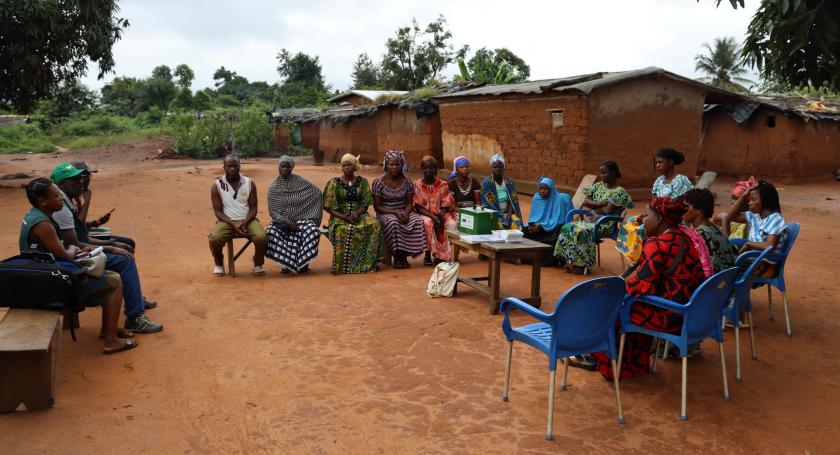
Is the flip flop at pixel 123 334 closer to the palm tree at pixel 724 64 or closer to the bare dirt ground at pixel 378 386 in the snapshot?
the bare dirt ground at pixel 378 386

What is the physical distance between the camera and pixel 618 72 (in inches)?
533

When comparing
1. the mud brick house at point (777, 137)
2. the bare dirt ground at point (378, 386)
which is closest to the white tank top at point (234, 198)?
the bare dirt ground at point (378, 386)

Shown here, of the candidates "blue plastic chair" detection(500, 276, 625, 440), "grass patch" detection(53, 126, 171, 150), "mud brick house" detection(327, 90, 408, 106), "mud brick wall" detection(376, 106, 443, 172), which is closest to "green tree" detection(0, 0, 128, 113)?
"mud brick wall" detection(376, 106, 443, 172)

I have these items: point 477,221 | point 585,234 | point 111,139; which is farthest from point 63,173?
point 111,139

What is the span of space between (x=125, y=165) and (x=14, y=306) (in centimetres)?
2221

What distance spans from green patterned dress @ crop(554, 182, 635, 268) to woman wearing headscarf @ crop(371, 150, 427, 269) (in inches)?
66.1

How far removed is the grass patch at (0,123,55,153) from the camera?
30636mm

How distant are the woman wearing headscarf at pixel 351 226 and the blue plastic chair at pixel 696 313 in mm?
4007

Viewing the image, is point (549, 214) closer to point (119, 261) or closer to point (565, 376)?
point (565, 376)

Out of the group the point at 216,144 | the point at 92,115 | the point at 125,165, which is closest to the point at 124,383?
the point at 125,165

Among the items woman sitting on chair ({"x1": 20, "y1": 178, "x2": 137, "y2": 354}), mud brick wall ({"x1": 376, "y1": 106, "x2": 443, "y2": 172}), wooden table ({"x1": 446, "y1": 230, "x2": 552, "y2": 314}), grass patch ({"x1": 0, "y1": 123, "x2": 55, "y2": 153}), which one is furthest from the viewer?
grass patch ({"x1": 0, "y1": 123, "x2": 55, "y2": 153})

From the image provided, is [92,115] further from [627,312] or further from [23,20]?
[627,312]

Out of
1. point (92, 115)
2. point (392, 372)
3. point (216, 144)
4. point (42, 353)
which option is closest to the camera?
point (42, 353)

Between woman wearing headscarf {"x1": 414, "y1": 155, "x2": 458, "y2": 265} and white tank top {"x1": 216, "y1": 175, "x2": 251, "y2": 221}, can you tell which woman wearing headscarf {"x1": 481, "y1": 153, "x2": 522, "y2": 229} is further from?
white tank top {"x1": 216, "y1": 175, "x2": 251, "y2": 221}
